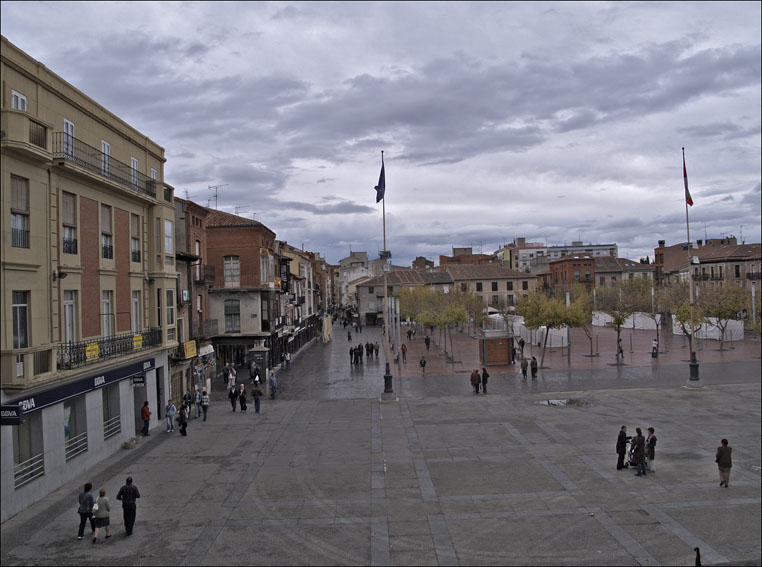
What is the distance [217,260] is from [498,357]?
2329cm

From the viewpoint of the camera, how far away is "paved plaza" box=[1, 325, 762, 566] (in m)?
12.6

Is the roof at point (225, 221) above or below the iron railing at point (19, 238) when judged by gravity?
above

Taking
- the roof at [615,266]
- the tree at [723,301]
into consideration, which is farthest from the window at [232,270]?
the roof at [615,266]

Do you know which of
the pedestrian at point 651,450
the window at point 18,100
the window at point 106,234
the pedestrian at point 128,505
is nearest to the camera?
the pedestrian at point 128,505

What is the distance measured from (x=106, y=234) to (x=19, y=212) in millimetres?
6059

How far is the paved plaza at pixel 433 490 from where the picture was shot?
41.2 ft

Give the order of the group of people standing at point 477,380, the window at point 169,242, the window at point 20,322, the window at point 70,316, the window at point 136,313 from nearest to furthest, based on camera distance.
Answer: the window at point 20,322, the window at point 70,316, the window at point 136,313, the window at point 169,242, the group of people standing at point 477,380

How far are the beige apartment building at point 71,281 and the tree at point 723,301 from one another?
3816 cm

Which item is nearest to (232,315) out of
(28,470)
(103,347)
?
(103,347)

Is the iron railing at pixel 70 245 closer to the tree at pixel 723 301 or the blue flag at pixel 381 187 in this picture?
the blue flag at pixel 381 187

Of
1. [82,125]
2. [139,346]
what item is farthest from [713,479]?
[82,125]

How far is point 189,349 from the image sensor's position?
32.2m

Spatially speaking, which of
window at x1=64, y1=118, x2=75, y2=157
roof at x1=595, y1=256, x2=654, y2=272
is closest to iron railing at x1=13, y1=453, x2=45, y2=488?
window at x1=64, y1=118, x2=75, y2=157

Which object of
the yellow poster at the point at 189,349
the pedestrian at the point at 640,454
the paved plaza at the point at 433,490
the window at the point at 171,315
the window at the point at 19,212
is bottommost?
the paved plaza at the point at 433,490
